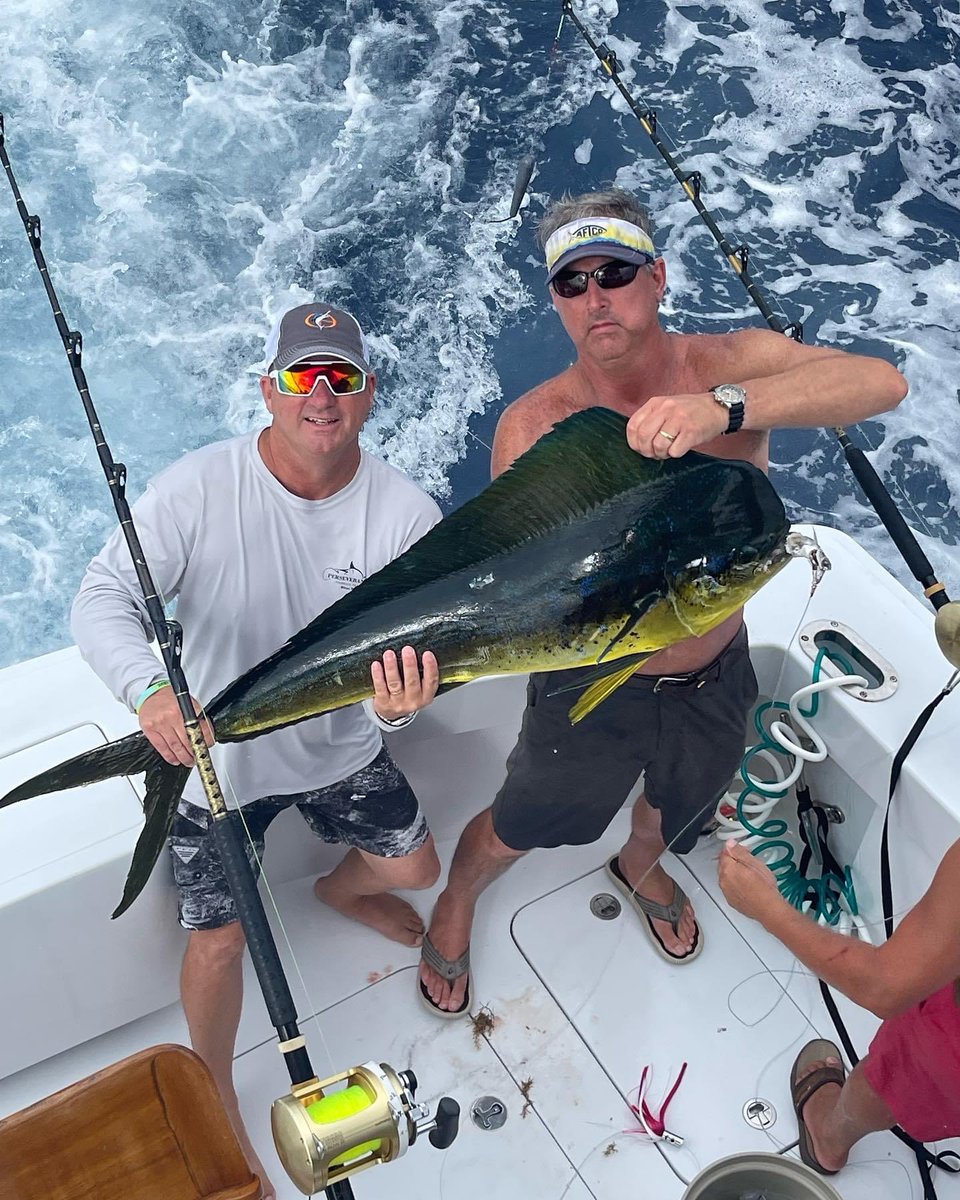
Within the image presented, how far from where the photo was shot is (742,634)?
2.24 m

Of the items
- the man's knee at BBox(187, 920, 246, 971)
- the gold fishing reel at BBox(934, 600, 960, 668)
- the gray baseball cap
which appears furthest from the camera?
the man's knee at BBox(187, 920, 246, 971)

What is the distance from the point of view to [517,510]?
64.6 inches

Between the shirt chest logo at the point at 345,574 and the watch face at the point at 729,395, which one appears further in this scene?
the shirt chest logo at the point at 345,574

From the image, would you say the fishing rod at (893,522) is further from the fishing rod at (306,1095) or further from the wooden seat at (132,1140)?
the wooden seat at (132,1140)

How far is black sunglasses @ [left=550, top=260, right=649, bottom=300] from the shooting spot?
1.90m

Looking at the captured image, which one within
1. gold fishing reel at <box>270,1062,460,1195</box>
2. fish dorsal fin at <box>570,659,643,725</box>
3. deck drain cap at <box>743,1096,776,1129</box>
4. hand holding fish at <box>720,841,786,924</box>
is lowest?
deck drain cap at <box>743,1096,776,1129</box>

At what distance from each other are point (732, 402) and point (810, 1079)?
57.9 inches

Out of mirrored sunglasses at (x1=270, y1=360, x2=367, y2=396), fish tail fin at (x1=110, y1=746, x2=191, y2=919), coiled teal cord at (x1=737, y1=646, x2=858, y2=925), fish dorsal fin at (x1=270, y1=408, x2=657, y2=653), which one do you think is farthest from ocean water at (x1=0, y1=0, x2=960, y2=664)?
fish dorsal fin at (x1=270, y1=408, x2=657, y2=653)

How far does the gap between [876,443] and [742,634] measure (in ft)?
9.82

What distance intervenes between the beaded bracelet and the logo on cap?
67 centimetres

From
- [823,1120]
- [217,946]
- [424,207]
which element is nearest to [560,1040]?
[823,1120]

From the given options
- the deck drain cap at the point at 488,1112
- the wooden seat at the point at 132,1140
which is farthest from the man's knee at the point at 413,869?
the wooden seat at the point at 132,1140

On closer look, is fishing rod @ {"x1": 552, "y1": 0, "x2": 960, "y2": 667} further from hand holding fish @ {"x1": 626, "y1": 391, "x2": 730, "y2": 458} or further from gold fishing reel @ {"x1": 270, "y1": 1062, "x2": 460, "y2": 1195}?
gold fishing reel @ {"x1": 270, "y1": 1062, "x2": 460, "y2": 1195}

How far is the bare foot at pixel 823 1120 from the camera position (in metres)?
2.10
